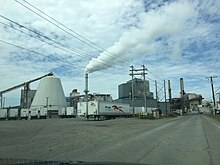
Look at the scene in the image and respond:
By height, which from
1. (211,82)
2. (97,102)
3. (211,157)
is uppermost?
(211,82)

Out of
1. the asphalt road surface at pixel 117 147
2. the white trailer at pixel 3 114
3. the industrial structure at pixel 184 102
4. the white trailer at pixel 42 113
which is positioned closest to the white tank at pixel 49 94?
the white trailer at pixel 42 113

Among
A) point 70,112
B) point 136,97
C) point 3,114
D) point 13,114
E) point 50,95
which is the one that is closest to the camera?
point 13,114

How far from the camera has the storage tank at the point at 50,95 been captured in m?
89.5

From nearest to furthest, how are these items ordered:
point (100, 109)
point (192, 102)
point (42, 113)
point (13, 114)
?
point (100, 109) → point (13, 114) → point (42, 113) → point (192, 102)

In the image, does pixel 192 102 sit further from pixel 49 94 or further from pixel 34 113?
pixel 34 113

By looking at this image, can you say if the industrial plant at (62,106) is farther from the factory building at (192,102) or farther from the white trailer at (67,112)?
the factory building at (192,102)

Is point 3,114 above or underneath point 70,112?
underneath

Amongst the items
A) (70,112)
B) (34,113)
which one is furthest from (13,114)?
(70,112)

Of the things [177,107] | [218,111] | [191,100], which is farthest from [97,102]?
[191,100]

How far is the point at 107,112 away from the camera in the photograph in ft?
190

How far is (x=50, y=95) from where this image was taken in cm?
9031

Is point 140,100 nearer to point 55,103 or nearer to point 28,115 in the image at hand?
point 55,103

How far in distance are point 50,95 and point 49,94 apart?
18.1 inches

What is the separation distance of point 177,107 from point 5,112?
98964 mm
